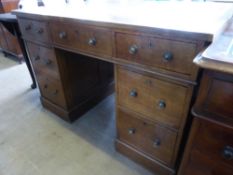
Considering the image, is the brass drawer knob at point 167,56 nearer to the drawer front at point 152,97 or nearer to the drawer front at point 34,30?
the drawer front at point 152,97

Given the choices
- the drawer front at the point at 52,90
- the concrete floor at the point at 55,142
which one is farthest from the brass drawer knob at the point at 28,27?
the concrete floor at the point at 55,142

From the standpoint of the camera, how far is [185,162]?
0.85 m

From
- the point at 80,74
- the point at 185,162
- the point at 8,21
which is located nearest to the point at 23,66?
the point at 8,21

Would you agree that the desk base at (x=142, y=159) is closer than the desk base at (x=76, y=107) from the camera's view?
Yes

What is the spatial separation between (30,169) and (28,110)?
764 millimetres

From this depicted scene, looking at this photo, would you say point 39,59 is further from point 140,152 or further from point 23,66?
point 23,66

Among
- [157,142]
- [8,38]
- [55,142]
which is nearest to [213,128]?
[157,142]

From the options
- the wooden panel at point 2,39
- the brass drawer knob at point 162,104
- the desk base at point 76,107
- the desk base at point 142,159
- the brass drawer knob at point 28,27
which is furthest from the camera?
the wooden panel at point 2,39

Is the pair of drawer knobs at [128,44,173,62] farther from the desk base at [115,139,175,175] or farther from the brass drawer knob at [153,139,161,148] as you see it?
the desk base at [115,139,175,175]

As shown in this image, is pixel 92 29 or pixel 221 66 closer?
pixel 221 66

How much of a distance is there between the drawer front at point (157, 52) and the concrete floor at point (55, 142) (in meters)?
0.81

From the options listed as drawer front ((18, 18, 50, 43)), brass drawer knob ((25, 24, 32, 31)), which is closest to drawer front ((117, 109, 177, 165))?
drawer front ((18, 18, 50, 43))

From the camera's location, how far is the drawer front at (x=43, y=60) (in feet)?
4.64

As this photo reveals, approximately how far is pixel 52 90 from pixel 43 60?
0.29 m
